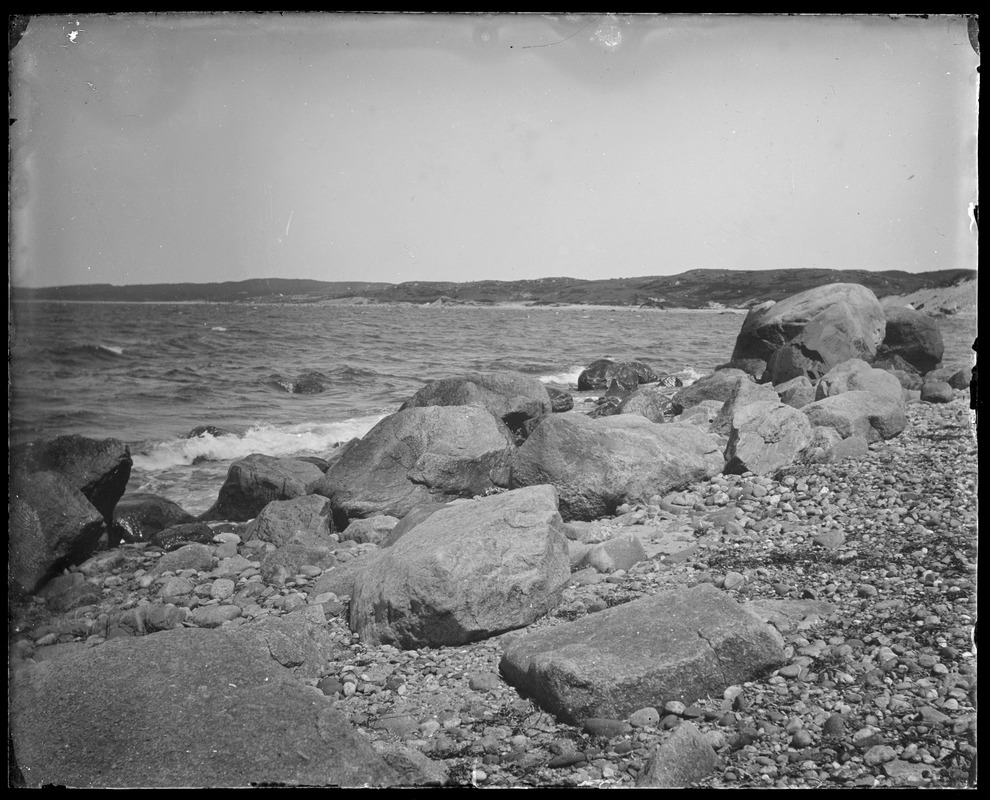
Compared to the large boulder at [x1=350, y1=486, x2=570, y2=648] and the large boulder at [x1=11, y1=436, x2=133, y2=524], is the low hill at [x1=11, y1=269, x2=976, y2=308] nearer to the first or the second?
the large boulder at [x1=11, y1=436, x2=133, y2=524]

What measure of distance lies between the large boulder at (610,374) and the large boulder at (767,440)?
0.89 meters

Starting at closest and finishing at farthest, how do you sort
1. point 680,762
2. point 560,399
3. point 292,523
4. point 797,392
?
point 680,762 → point 292,523 → point 560,399 → point 797,392

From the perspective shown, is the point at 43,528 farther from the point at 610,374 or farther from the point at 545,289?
the point at 610,374

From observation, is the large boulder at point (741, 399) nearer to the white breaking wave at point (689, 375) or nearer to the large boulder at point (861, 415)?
the white breaking wave at point (689, 375)

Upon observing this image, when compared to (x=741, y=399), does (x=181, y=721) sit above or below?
below

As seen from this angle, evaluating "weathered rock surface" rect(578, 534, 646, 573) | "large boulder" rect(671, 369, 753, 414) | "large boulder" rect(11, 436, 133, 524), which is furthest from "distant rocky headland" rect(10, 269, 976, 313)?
"large boulder" rect(671, 369, 753, 414)

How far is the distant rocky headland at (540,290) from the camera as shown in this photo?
3.68 meters

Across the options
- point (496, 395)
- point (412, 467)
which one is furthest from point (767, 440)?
point (412, 467)

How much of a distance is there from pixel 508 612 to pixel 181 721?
1384 mm

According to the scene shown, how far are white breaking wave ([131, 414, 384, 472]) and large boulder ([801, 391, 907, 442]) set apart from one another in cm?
326

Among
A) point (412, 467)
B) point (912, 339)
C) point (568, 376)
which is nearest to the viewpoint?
point (412, 467)

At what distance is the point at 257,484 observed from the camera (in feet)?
15.6

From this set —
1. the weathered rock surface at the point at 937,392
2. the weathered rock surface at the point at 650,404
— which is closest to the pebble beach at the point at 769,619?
the weathered rock surface at the point at 650,404

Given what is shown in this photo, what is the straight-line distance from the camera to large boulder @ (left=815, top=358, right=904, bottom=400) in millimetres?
6191
